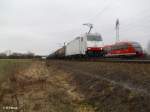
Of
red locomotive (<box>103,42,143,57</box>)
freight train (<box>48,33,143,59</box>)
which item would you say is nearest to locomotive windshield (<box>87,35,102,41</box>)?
freight train (<box>48,33,143,59</box>)

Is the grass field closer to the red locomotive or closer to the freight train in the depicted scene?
the freight train

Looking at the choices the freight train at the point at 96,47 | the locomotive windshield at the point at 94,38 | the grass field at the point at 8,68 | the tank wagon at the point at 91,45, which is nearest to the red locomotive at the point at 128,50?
the freight train at the point at 96,47

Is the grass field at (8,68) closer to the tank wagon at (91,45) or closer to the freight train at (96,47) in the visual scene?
the freight train at (96,47)

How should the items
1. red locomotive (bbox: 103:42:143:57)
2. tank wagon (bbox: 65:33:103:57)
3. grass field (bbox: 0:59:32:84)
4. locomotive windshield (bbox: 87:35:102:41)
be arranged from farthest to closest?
1. red locomotive (bbox: 103:42:143:57)
2. locomotive windshield (bbox: 87:35:102:41)
3. tank wagon (bbox: 65:33:103:57)
4. grass field (bbox: 0:59:32:84)

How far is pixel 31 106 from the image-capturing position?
37.4ft

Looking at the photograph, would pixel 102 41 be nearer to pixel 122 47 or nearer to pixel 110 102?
pixel 122 47

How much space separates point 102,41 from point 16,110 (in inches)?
1141

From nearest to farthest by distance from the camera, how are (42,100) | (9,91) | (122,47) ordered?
(42,100)
(9,91)
(122,47)

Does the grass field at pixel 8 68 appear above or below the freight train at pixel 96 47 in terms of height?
below

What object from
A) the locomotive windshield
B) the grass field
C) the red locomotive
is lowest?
the grass field

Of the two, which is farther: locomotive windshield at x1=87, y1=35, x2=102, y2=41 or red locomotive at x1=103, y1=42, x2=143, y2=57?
red locomotive at x1=103, y1=42, x2=143, y2=57

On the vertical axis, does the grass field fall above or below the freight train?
below

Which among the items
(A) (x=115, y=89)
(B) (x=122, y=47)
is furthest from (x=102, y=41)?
(A) (x=115, y=89)

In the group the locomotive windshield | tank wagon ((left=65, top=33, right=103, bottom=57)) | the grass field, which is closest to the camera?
the grass field
